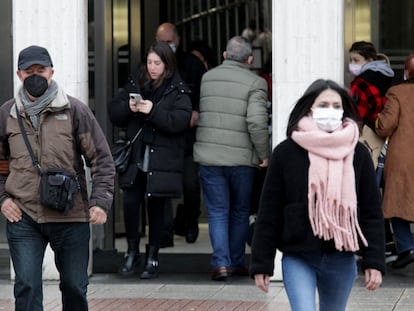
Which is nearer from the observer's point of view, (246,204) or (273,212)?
(273,212)

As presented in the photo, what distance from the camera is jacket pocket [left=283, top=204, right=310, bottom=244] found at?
5891 millimetres

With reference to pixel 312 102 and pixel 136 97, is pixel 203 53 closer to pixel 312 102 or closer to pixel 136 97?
pixel 136 97

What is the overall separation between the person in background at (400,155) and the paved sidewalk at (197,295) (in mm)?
512

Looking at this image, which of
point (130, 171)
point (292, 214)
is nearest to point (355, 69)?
point (130, 171)

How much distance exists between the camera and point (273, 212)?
5.98 m

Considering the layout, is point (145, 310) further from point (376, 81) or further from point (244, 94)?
point (376, 81)

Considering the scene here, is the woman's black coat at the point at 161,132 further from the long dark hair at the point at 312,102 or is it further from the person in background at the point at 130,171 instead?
the long dark hair at the point at 312,102

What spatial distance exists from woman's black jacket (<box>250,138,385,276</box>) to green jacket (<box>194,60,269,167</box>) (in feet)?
13.0

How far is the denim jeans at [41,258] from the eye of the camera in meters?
6.88

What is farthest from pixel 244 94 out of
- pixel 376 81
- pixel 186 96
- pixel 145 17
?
pixel 145 17

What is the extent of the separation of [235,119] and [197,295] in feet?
5.00

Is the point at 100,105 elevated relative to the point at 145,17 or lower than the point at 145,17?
lower

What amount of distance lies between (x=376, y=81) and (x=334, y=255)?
4.68 metres

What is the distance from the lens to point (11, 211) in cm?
693
